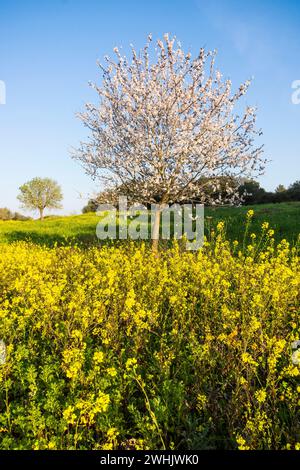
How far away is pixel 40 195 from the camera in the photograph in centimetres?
7238

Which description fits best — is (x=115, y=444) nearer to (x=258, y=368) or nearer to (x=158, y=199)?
(x=258, y=368)

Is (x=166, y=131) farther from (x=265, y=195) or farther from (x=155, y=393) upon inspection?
(x=265, y=195)

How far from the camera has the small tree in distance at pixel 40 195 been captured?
7144 centimetres

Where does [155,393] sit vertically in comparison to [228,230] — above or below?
below

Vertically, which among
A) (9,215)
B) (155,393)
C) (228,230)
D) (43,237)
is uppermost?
(9,215)

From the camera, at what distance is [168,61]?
11.9m

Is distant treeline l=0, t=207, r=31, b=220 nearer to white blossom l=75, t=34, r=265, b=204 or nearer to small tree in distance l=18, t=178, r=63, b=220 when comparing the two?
small tree in distance l=18, t=178, r=63, b=220

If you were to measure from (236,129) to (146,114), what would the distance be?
3219mm

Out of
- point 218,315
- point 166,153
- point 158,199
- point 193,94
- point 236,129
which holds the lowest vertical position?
point 218,315

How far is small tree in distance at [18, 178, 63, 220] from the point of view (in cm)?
7144

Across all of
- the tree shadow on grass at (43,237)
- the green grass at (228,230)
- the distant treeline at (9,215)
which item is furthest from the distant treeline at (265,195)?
the distant treeline at (9,215)

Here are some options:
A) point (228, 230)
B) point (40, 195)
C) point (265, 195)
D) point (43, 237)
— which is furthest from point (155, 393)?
point (40, 195)

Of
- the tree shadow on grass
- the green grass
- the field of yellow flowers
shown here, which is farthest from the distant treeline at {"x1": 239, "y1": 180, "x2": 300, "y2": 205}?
the field of yellow flowers
